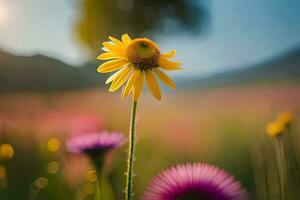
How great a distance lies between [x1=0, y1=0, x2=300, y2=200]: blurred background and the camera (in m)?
0.78

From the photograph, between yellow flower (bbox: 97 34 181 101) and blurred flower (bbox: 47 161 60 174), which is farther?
blurred flower (bbox: 47 161 60 174)

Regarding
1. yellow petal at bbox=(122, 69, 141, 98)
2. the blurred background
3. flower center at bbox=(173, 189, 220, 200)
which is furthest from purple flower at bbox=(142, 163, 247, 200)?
the blurred background

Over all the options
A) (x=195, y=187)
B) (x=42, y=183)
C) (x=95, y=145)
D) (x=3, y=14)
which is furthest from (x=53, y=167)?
(x=3, y=14)

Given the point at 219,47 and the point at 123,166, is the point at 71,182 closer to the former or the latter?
the point at 123,166

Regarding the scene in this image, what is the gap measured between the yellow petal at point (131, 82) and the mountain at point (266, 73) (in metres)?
0.46

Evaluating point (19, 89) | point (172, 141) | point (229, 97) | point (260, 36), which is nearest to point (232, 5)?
point (260, 36)

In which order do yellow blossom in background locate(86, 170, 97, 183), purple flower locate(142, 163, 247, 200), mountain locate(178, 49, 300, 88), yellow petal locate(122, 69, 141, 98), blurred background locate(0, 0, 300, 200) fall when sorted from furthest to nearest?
mountain locate(178, 49, 300, 88) → blurred background locate(0, 0, 300, 200) → yellow blossom in background locate(86, 170, 97, 183) → yellow petal locate(122, 69, 141, 98) → purple flower locate(142, 163, 247, 200)

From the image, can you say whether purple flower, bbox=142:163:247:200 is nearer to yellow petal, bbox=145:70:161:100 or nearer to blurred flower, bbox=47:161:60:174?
yellow petal, bbox=145:70:161:100

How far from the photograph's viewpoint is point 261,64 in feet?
3.04

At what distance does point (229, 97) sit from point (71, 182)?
396mm

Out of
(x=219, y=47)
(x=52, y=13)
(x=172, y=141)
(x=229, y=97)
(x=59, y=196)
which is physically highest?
(x=52, y=13)

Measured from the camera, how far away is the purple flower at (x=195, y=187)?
1.10ft

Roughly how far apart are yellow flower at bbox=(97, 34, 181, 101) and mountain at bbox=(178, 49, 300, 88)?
445mm

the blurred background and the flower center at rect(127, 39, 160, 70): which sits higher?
the blurred background
